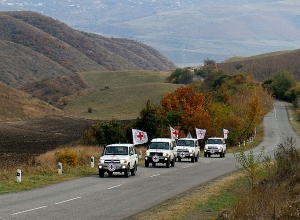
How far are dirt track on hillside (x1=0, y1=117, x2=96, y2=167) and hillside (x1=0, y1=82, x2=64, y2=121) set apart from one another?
2.52 meters

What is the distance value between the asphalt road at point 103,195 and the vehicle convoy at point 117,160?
42 centimetres

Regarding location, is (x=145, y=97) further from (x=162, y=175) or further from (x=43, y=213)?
(x=43, y=213)

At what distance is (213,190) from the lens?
27875mm

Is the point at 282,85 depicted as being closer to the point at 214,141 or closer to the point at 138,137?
the point at 214,141

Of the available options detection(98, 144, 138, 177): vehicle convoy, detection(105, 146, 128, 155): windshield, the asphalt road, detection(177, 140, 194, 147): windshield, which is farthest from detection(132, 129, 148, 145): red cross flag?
detection(105, 146, 128, 155): windshield

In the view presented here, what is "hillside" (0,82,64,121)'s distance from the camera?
104 m

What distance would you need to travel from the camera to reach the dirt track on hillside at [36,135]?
63.8 metres

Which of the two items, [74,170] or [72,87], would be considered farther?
[72,87]

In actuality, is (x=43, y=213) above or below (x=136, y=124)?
below

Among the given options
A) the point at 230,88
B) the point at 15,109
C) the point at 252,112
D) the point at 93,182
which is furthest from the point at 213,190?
the point at 230,88

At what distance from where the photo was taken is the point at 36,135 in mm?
84500

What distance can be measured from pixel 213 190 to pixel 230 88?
11611 cm

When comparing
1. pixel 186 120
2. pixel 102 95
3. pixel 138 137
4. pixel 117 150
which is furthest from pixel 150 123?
pixel 102 95

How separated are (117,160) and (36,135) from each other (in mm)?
53256
